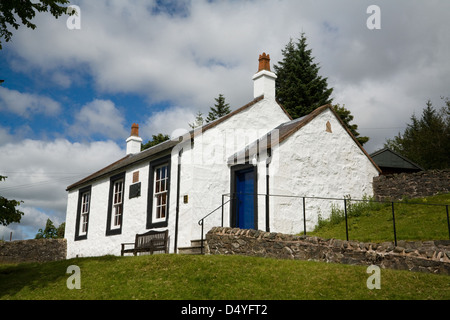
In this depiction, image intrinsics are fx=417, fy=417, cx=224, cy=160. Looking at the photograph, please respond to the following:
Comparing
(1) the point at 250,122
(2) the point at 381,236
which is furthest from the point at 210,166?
(2) the point at 381,236

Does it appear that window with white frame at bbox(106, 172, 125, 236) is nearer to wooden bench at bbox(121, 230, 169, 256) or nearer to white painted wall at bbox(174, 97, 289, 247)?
wooden bench at bbox(121, 230, 169, 256)

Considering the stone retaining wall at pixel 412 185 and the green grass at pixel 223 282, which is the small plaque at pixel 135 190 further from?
the stone retaining wall at pixel 412 185

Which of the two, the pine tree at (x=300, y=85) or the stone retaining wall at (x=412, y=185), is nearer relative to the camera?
the stone retaining wall at (x=412, y=185)

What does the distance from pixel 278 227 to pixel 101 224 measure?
9.28m

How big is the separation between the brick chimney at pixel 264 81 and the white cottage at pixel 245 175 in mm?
42

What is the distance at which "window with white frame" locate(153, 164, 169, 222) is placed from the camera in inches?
593

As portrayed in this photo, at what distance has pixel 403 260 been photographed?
353 inches

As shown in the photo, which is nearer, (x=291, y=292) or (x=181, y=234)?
(x=291, y=292)

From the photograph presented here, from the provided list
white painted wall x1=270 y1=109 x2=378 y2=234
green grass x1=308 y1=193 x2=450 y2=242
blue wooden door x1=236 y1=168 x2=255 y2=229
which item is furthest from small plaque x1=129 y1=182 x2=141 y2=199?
green grass x1=308 y1=193 x2=450 y2=242

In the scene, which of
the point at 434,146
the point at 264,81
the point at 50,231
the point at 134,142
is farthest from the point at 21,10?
the point at 434,146

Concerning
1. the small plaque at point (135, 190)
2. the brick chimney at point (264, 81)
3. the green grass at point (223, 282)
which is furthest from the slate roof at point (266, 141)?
the green grass at point (223, 282)

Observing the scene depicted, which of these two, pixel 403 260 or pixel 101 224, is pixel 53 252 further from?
pixel 403 260

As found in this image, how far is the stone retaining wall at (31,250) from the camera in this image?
2127 cm
